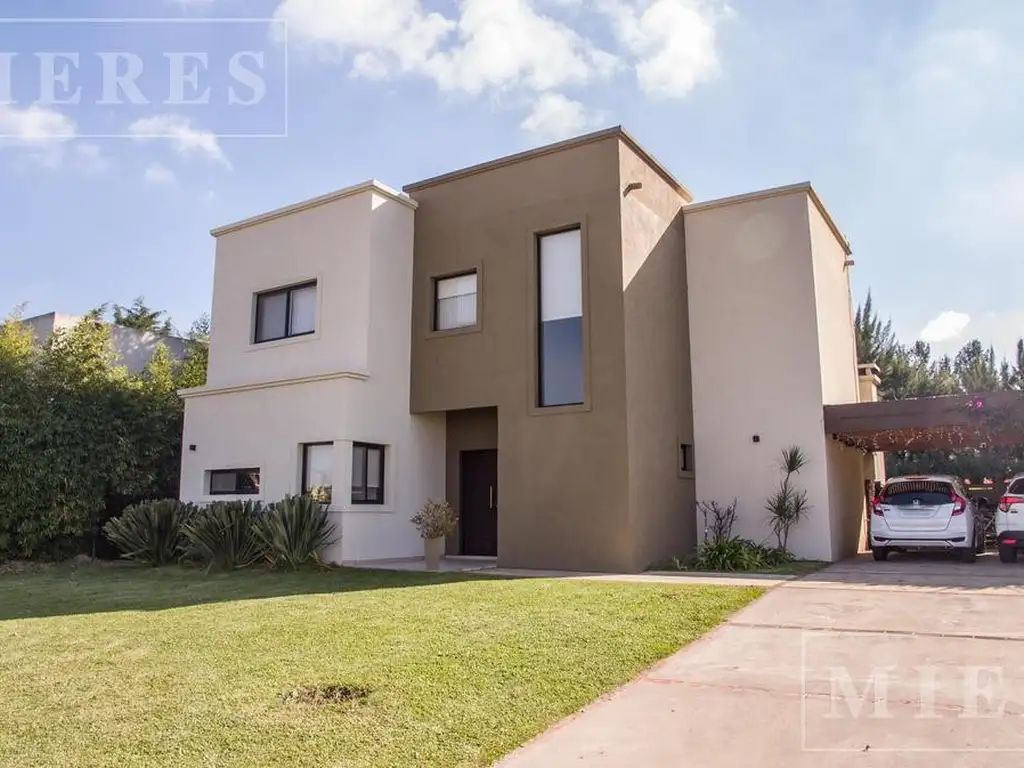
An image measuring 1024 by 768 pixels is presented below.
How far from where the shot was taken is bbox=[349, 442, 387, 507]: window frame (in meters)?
13.5

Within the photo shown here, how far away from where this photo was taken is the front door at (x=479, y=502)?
14.8 metres

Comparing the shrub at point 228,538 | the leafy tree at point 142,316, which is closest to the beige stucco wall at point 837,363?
the shrub at point 228,538

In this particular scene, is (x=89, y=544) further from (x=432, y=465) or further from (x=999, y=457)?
(x=999, y=457)

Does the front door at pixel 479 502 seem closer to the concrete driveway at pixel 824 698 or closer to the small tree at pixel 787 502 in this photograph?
the small tree at pixel 787 502

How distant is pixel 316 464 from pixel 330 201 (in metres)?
4.86

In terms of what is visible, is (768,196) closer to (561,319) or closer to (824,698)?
(561,319)

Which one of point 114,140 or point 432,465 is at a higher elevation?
point 114,140

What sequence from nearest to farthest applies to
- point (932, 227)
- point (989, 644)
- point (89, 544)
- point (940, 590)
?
point (989, 644), point (940, 590), point (932, 227), point (89, 544)

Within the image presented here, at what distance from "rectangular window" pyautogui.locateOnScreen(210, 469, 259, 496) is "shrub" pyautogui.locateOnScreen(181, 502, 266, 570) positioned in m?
1.46

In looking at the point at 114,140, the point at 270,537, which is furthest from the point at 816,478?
the point at 114,140

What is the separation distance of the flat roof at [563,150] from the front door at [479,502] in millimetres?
5181

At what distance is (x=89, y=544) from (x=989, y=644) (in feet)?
49.3

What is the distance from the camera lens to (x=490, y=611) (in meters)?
7.74

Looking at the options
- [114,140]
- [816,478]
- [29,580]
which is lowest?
[29,580]
